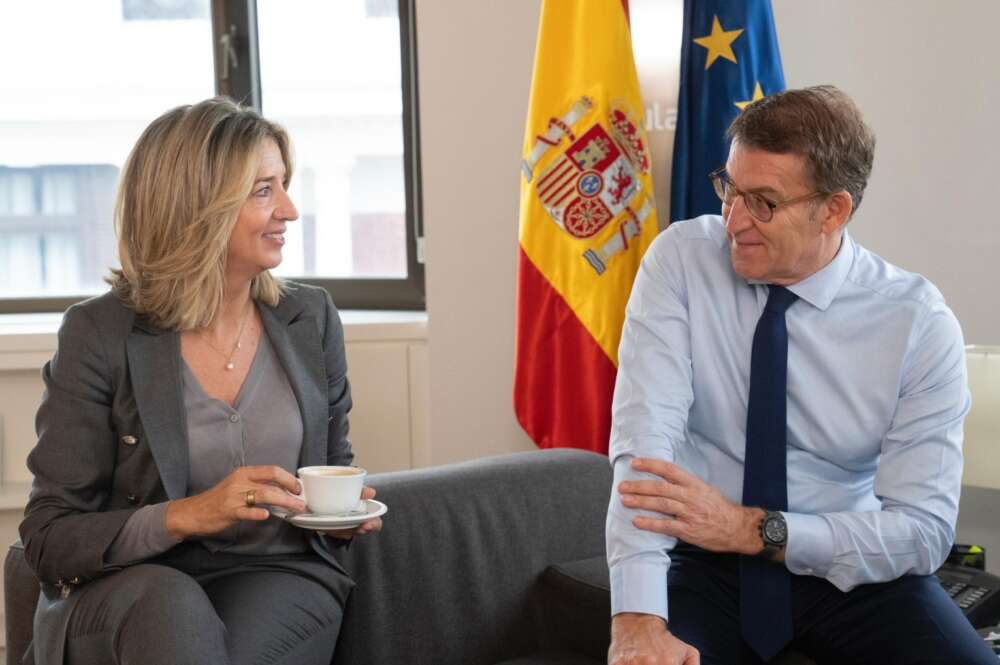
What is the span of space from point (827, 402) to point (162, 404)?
1063 mm

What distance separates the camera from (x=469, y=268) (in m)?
3.26

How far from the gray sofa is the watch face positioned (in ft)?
1.21

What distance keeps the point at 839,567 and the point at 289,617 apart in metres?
0.86

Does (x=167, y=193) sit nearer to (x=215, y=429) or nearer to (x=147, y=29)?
(x=215, y=429)

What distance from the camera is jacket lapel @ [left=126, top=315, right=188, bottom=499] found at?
1.93 metres

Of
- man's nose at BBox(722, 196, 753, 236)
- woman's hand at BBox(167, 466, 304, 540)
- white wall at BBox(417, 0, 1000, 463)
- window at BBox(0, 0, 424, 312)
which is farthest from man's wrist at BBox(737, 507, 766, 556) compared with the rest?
window at BBox(0, 0, 424, 312)

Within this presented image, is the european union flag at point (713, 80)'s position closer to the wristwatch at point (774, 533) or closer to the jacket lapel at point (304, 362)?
the jacket lapel at point (304, 362)

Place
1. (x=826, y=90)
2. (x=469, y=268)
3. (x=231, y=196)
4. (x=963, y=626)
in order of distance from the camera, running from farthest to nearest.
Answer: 1. (x=469, y=268)
2. (x=231, y=196)
3. (x=826, y=90)
4. (x=963, y=626)

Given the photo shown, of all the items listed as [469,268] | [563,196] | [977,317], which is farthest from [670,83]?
[977,317]

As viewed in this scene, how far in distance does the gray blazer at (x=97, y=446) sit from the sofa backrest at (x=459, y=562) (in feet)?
0.47

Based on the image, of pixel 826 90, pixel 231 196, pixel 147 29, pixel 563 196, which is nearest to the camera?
pixel 826 90

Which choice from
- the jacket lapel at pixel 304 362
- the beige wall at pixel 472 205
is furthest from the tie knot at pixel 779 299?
the beige wall at pixel 472 205

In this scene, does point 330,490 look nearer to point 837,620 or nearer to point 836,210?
point 837,620

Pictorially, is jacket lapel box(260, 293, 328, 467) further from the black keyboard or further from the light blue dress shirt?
the black keyboard
